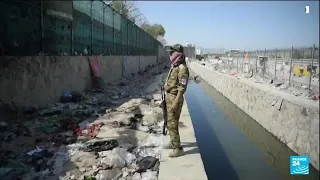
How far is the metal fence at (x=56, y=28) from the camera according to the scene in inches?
336

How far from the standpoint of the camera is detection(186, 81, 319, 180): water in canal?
6074mm

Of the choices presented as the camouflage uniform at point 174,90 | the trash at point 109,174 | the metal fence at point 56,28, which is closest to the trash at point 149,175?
the trash at point 109,174

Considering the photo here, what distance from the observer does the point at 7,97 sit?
793 centimetres

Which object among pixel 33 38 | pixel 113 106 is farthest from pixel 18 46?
pixel 113 106

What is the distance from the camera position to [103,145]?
614 centimetres

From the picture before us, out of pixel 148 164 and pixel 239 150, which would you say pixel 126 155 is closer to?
pixel 148 164

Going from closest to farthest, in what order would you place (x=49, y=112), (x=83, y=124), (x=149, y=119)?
1. (x=83, y=124)
2. (x=149, y=119)
3. (x=49, y=112)

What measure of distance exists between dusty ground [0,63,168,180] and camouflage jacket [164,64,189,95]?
4.10ft

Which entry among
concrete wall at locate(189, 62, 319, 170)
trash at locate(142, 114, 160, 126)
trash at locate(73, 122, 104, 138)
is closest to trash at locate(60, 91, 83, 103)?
trash at locate(142, 114, 160, 126)

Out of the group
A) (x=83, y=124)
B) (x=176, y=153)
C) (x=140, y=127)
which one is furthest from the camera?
(x=83, y=124)

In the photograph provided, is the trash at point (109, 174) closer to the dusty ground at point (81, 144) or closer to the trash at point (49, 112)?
the dusty ground at point (81, 144)

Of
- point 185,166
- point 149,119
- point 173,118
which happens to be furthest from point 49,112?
point 185,166

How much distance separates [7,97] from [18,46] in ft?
5.28

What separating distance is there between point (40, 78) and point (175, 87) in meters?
5.95
